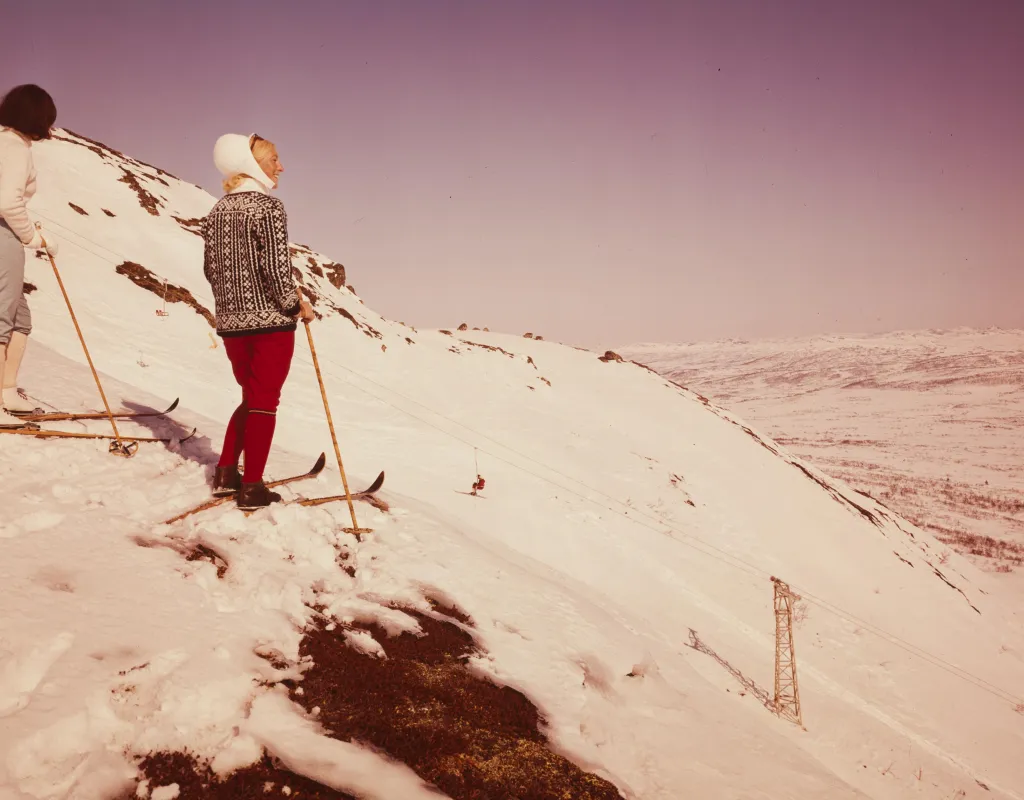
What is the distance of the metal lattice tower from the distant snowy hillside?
44.2m

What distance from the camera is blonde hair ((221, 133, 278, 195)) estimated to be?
13.2 ft

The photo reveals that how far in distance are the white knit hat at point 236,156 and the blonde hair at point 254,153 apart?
3 centimetres

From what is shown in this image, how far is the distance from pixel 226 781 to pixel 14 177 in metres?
5.03

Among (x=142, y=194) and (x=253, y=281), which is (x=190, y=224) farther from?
(x=253, y=281)

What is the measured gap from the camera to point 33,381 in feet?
21.4

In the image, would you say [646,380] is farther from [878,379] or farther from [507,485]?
[878,379]

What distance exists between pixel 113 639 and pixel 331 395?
54.9 ft

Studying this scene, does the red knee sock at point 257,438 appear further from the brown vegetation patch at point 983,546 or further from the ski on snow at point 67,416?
the brown vegetation patch at point 983,546

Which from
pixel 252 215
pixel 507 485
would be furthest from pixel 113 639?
pixel 507 485

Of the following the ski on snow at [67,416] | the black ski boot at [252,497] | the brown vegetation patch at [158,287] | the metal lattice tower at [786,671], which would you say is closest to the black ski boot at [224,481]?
the black ski boot at [252,497]

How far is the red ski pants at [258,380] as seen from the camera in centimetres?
406

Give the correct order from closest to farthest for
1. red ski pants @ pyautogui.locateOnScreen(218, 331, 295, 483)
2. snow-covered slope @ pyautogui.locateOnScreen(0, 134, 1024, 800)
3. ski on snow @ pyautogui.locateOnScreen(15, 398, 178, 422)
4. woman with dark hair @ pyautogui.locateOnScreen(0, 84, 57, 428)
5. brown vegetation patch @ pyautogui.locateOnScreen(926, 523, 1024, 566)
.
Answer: snow-covered slope @ pyautogui.locateOnScreen(0, 134, 1024, 800) → red ski pants @ pyautogui.locateOnScreen(218, 331, 295, 483) → woman with dark hair @ pyautogui.locateOnScreen(0, 84, 57, 428) → ski on snow @ pyautogui.locateOnScreen(15, 398, 178, 422) → brown vegetation patch @ pyautogui.locateOnScreen(926, 523, 1024, 566)

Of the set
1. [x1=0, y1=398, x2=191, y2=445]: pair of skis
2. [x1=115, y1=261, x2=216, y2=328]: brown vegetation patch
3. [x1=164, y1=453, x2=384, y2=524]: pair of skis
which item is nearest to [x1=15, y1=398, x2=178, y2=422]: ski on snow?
[x1=0, y1=398, x2=191, y2=445]: pair of skis

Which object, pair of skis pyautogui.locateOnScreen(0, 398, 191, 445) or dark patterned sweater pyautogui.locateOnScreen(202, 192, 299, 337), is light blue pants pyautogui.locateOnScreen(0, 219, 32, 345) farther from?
dark patterned sweater pyautogui.locateOnScreen(202, 192, 299, 337)
